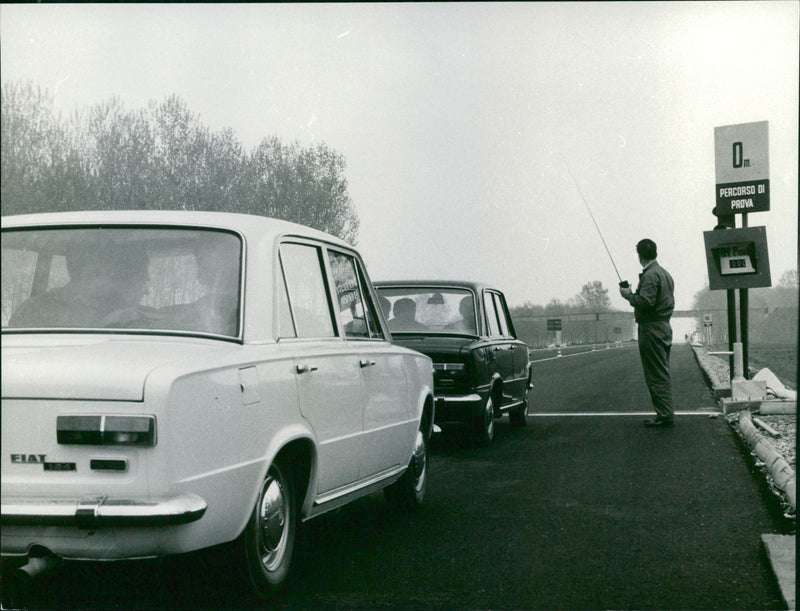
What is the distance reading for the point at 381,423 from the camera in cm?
574

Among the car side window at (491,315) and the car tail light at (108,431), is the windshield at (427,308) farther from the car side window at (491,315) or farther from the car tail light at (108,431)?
the car tail light at (108,431)

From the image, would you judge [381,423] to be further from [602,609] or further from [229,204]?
[229,204]

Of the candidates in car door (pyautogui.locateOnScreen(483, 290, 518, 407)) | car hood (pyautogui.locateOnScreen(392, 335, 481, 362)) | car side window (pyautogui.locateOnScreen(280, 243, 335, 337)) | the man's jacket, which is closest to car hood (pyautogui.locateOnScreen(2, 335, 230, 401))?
car side window (pyautogui.locateOnScreen(280, 243, 335, 337))

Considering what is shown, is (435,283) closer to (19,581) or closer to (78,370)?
(19,581)

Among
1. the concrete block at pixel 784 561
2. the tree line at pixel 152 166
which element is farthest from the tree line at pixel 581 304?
the concrete block at pixel 784 561

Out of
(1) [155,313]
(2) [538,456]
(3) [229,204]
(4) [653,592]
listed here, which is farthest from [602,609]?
(3) [229,204]

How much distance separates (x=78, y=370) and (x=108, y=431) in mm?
270

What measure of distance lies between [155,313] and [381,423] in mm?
1888

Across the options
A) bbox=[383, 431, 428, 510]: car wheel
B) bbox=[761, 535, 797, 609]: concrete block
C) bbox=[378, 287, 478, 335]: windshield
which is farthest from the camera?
bbox=[378, 287, 478, 335]: windshield

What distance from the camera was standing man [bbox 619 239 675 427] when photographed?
37.7 ft

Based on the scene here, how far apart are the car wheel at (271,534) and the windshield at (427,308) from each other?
19.4 ft

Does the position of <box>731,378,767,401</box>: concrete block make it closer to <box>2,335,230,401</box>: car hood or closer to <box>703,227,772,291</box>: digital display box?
<box>703,227,772,291</box>: digital display box

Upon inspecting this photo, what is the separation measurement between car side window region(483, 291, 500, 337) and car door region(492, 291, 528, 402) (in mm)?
198

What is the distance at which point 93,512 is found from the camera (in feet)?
11.4
